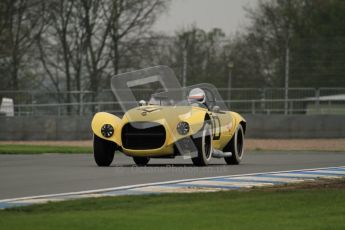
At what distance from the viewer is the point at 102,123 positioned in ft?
52.9

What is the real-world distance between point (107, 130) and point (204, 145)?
1.57 metres

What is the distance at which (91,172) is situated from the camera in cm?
1458

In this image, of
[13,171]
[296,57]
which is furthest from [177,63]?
[13,171]

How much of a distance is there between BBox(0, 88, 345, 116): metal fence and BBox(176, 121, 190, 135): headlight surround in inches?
683

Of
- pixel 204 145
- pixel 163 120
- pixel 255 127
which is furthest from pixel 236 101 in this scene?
pixel 163 120

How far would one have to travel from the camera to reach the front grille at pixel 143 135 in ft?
51.4

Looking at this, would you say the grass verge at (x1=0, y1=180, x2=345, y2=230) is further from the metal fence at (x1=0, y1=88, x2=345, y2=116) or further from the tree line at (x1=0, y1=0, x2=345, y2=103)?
the tree line at (x1=0, y1=0, x2=345, y2=103)

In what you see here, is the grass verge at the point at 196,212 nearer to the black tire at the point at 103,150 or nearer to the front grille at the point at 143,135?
the front grille at the point at 143,135

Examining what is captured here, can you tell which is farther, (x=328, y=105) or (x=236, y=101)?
(x=236, y=101)

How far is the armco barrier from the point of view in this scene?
32.0 meters

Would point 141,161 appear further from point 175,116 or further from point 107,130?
point 175,116

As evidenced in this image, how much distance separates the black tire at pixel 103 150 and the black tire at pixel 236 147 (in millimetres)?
2301

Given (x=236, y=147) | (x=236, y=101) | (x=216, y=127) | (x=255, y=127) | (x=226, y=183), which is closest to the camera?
(x=226, y=183)

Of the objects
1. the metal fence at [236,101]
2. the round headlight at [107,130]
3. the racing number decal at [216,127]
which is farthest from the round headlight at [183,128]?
the metal fence at [236,101]
